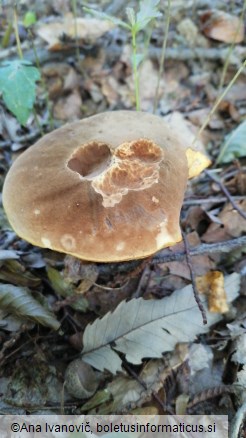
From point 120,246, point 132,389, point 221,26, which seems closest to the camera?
point 120,246

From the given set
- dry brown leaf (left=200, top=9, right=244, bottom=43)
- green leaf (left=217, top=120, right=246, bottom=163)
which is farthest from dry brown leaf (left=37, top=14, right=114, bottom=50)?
green leaf (left=217, top=120, right=246, bottom=163)

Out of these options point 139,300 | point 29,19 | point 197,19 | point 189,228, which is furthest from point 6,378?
point 197,19

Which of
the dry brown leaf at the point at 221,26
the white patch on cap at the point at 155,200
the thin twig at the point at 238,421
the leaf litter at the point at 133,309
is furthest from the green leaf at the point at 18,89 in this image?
the dry brown leaf at the point at 221,26

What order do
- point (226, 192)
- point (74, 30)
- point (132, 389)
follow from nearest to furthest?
point (132, 389) → point (226, 192) → point (74, 30)

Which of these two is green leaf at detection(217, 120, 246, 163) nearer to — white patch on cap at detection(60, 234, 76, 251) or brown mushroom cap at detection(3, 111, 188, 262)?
brown mushroom cap at detection(3, 111, 188, 262)

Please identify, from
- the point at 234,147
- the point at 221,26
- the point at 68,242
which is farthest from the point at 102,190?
the point at 221,26

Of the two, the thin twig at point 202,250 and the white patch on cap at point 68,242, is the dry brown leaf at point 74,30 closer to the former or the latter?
the thin twig at point 202,250

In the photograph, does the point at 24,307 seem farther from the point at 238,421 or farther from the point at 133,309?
the point at 238,421

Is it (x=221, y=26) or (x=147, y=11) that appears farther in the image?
(x=221, y=26)
